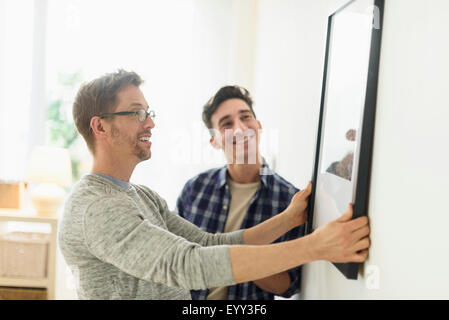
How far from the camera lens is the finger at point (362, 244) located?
0.93 meters

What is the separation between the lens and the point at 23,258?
107 inches

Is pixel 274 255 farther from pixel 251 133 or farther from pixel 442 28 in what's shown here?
pixel 251 133

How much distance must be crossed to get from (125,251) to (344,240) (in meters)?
0.47

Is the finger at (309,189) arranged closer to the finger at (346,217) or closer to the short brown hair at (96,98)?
the finger at (346,217)

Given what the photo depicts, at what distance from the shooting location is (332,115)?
3.68 feet

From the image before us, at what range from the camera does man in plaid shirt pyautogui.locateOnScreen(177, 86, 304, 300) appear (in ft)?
5.21

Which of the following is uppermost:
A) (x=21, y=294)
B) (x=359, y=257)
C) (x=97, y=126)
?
(x=97, y=126)

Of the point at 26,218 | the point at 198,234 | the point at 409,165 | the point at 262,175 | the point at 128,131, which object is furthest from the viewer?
the point at 26,218

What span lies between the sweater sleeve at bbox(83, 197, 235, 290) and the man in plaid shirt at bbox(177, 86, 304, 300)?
0.63 metres

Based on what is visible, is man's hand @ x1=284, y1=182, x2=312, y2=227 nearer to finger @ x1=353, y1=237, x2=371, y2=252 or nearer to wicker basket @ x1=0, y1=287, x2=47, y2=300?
finger @ x1=353, y1=237, x2=371, y2=252

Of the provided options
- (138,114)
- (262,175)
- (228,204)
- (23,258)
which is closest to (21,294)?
→ (23,258)

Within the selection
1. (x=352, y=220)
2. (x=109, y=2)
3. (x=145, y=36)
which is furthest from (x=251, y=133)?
(x=109, y=2)

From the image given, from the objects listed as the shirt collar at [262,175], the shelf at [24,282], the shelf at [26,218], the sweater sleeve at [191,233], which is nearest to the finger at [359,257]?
the sweater sleeve at [191,233]

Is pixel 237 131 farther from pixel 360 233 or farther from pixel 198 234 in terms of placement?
pixel 360 233
